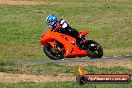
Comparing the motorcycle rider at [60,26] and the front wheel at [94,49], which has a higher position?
the motorcycle rider at [60,26]

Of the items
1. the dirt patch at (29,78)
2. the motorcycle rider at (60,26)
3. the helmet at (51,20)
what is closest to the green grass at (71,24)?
the motorcycle rider at (60,26)

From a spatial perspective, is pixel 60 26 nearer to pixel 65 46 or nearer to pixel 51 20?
pixel 51 20

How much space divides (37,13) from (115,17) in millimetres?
6553

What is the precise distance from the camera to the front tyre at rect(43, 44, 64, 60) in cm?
2145

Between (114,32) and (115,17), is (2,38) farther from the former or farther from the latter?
(115,17)

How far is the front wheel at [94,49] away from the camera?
21516 mm

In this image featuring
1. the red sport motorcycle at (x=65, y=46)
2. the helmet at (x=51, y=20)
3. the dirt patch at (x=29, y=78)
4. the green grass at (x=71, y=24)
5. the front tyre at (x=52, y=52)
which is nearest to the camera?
the dirt patch at (x=29, y=78)

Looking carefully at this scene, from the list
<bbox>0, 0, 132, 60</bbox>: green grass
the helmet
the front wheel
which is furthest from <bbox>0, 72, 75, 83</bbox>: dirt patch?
<bbox>0, 0, 132, 60</bbox>: green grass

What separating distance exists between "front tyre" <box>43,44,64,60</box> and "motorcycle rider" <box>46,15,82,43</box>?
72cm

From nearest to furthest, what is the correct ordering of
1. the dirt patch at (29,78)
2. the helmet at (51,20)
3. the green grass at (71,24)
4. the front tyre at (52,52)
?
the dirt patch at (29,78) → the helmet at (51,20) → the front tyre at (52,52) → the green grass at (71,24)

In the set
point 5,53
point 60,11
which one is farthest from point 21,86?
point 60,11

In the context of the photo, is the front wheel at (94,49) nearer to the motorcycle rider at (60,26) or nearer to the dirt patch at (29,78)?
the motorcycle rider at (60,26)

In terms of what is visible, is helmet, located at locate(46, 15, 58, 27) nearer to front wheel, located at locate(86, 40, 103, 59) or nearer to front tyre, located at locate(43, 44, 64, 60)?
front tyre, located at locate(43, 44, 64, 60)

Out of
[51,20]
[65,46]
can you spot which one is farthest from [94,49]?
[51,20]
